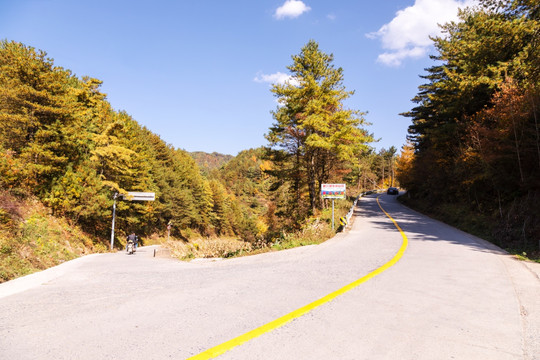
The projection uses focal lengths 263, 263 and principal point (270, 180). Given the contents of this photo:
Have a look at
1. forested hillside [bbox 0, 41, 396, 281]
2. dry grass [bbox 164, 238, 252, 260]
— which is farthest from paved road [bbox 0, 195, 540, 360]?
forested hillside [bbox 0, 41, 396, 281]

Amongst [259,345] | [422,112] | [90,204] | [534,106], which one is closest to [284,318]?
[259,345]

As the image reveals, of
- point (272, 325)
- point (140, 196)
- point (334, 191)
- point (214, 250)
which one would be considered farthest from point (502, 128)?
point (140, 196)

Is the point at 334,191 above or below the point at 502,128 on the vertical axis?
below

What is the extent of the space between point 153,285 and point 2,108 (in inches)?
897

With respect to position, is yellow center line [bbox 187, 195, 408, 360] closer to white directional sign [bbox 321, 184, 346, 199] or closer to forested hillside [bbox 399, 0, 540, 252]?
white directional sign [bbox 321, 184, 346, 199]

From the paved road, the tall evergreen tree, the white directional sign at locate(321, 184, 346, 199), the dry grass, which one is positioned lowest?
the dry grass

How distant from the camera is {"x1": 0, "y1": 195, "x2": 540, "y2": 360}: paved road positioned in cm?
274

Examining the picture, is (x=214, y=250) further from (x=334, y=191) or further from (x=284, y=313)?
(x=284, y=313)

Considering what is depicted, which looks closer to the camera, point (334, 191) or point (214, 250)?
point (214, 250)

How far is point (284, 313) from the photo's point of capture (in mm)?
3652

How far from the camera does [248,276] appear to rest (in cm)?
579

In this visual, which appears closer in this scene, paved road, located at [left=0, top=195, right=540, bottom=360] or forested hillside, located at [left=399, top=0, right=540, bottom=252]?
paved road, located at [left=0, top=195, right=540, bottom=360]

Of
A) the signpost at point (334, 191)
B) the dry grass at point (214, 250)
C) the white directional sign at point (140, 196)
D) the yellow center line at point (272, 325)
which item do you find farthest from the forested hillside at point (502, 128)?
the white directional sign at point (140, 196)

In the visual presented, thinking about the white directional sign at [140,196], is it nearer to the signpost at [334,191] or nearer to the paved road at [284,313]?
the signpost at [334,191]
